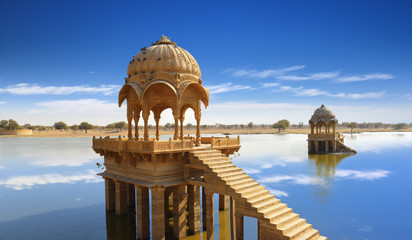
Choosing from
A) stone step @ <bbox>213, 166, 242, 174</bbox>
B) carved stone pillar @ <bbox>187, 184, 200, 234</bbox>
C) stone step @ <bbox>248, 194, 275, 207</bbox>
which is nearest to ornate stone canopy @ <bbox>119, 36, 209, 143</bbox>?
carved stone pillar @ <bbox>187, 184, 200, 234</bbox>

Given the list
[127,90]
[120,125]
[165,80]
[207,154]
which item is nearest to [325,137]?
[207,154]

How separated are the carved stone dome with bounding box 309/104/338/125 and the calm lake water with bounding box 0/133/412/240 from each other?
1037cm

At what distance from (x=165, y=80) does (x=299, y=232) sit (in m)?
9.85

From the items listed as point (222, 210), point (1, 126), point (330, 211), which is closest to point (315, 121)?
point (330, 211)

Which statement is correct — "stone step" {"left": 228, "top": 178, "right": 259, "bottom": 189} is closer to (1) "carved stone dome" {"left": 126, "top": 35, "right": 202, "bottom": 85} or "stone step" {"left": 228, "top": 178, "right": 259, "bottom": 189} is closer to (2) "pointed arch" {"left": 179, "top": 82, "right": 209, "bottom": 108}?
(2) "pointed arch" {"left": 179, "top": 82, "right": 209, "bottom": 108}

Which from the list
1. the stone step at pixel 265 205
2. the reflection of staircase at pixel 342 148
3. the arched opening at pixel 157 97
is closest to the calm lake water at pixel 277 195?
the stone step at pixel 265 205

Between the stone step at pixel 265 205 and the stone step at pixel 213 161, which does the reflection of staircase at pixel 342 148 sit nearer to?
the stone step at pixel 213 161

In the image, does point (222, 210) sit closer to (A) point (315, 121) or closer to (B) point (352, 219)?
(B) point (352, 219)

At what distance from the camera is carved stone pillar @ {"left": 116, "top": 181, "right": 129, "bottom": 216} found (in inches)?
694

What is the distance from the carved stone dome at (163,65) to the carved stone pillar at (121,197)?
6.54 m

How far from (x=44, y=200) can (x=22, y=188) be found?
20.8 ft

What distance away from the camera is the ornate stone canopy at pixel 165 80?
15.5 metres

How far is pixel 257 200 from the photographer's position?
12.1 metres

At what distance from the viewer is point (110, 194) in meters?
19.4
